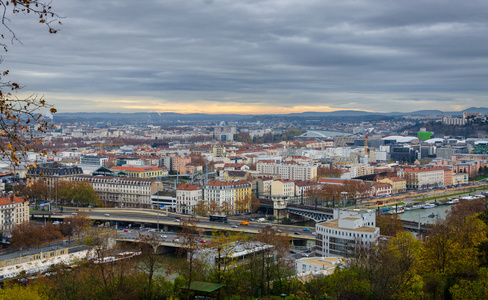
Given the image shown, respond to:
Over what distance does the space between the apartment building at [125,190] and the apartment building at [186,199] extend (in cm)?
271

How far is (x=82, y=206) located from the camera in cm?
3719

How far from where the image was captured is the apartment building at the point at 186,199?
35.8 meters

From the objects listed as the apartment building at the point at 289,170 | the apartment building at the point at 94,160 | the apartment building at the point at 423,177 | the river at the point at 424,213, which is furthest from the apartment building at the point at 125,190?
the apartment building at the point at 423,177

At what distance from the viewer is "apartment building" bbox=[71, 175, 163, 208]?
1517 inches

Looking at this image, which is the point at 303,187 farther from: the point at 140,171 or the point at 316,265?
the point at 316,265

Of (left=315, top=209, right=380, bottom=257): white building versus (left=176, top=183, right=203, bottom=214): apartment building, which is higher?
(left=315, top=209, right=380, bottom=257): white building

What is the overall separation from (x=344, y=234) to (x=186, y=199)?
17.2 meters

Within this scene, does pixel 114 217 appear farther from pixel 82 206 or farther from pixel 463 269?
pixel 463 269

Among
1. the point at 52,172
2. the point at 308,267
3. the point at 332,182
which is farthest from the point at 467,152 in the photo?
the point at 308,267

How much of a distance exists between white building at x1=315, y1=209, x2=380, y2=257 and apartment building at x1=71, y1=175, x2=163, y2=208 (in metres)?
19.0

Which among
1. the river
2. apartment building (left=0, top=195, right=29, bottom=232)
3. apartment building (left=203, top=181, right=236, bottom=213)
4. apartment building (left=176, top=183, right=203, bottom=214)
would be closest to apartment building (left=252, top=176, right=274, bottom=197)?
apartment building (left=203, top=181, right=236, bottom=213)

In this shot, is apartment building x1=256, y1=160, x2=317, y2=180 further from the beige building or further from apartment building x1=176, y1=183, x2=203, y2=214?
apartment building x1=176, y1=183, x2=203, y2=214

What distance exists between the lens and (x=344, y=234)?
20.4 metres

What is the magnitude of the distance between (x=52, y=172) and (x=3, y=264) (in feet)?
81.1
